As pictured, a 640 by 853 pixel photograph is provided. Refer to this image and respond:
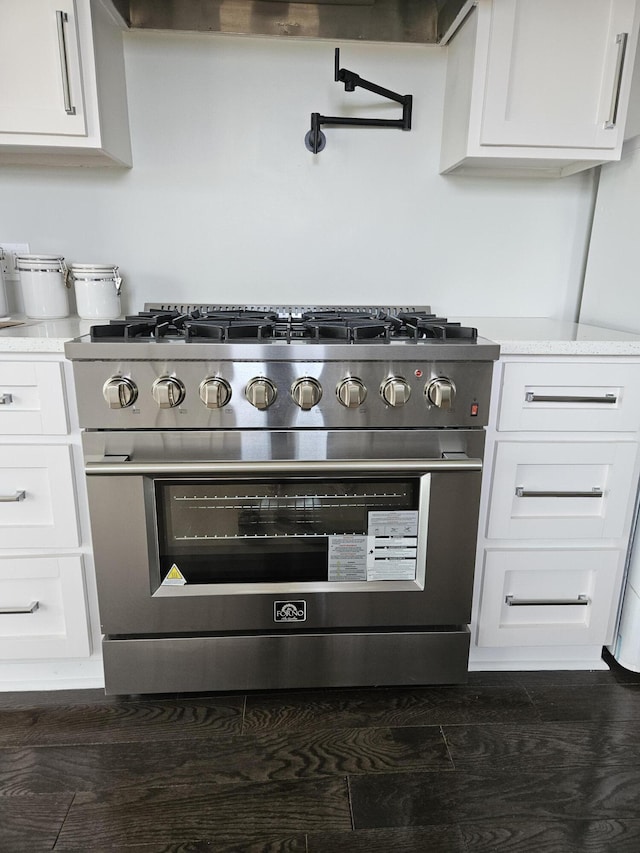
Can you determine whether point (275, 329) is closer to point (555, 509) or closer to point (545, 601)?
point (555, 509)

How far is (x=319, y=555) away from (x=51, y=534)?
66cm

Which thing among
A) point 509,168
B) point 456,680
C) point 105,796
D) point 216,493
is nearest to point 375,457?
point 216,493

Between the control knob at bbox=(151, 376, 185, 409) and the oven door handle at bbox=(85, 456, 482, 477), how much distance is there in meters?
0.14

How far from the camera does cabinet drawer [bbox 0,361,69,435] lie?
1241mm

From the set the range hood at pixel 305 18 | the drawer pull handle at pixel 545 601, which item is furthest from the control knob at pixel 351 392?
the range hood at pixel 305 18

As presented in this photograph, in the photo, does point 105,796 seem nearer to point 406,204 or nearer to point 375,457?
point 375,457

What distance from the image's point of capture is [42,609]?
140 cm

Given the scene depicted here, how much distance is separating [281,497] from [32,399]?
615mm

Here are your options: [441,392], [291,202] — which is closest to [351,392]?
[441,392]

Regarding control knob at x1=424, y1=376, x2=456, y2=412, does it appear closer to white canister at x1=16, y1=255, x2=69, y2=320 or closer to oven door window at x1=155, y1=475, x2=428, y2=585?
oven door window at x1=155, y1=475, x2=428, y2=585

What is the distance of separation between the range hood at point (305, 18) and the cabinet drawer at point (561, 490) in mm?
1275

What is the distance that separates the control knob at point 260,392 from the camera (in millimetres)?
1196

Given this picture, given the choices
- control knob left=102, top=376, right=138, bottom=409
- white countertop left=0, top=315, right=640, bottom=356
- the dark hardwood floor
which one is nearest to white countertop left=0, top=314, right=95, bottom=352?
white countertop left=0, top=315, right=640, bottom=356

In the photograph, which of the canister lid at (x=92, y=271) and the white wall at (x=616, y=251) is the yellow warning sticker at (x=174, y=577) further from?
the white wall at (x=616, y=251)
